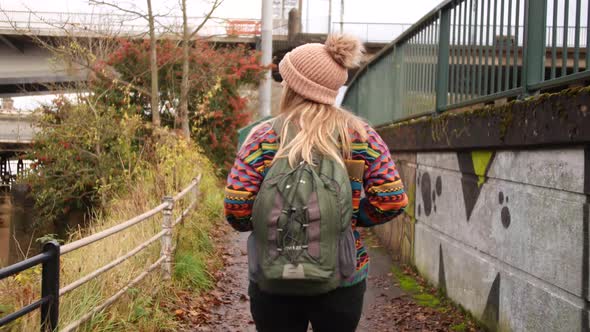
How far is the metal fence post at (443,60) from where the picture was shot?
666cm

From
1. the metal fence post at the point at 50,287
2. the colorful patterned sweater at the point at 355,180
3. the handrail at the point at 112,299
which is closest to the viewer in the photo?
the colorful patterned sweater at the point at 355,180

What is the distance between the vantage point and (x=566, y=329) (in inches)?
137

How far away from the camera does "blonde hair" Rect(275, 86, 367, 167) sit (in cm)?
246

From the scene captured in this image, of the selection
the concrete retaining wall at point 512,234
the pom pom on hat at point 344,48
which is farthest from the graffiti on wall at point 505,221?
the pom pom on hat at point 344,48

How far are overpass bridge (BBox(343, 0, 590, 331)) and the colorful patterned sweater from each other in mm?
1199

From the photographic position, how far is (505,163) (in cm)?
449

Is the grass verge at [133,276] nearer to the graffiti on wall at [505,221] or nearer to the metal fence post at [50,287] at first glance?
the metal fence post at [50,287]

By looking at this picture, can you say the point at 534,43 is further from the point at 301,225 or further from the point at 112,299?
the point at 112,299

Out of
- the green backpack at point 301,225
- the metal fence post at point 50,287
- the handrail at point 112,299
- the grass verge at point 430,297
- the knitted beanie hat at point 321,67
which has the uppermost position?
the knitted beanie hat at point 321,67

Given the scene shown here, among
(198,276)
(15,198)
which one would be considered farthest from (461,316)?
(15,198)

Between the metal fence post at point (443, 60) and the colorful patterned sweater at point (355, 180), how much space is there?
411cm

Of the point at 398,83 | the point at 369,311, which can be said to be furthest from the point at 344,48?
the point at 398,83

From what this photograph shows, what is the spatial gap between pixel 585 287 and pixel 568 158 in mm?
682

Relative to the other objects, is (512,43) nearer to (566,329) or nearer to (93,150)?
(566,329)
